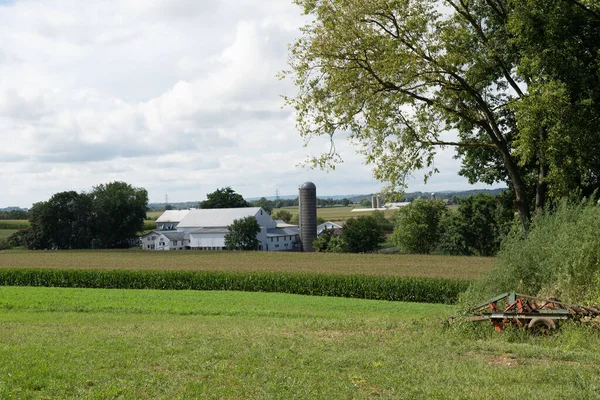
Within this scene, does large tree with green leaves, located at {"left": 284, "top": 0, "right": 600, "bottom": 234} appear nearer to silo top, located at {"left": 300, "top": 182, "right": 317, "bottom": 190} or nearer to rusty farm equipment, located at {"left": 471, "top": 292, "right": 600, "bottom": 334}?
rusty farm equipment, located at {"left": 471, "top": 292, "right": 600, "bottom": 334}

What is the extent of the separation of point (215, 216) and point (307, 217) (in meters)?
18.3

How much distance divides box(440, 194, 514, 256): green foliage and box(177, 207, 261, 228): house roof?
40675 mm

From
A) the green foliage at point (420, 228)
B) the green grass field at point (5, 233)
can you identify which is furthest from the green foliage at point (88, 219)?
the green foliage at point (420, 228)

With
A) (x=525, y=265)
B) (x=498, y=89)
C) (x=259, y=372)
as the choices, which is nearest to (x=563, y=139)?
(x=525, y=265)

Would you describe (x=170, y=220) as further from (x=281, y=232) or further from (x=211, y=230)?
(x=281, y=232)

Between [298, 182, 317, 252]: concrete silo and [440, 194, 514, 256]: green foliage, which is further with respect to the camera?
[298, 182, 317, 252]: concrete silo

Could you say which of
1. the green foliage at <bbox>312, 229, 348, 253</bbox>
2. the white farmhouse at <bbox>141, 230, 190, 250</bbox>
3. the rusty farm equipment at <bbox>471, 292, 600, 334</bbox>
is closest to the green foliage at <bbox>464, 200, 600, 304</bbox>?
the rusty farm equipment at <bbox>471, 292, 600, 334</bbox>

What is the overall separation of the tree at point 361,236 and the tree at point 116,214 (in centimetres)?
3829

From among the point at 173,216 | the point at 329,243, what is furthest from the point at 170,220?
the point at 329,243

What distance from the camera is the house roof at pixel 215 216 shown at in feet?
336

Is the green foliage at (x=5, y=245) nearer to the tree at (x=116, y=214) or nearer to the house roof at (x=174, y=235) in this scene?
the tree at (x=116, y=214)

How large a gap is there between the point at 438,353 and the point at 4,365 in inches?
275

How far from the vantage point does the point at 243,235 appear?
9344cm

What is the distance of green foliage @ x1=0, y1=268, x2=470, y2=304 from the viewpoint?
32.4m
